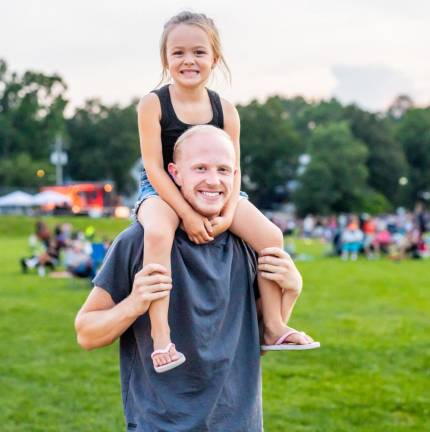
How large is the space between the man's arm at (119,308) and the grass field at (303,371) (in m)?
4.50

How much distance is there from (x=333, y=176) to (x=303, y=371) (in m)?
69.3

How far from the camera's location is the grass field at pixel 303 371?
23.2 ft

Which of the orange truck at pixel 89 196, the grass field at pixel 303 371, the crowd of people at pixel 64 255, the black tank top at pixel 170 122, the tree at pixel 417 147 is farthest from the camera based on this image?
the tree at pixel 417 147

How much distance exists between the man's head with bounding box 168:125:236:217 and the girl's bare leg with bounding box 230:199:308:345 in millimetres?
142

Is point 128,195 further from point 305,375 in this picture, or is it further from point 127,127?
point 305,375

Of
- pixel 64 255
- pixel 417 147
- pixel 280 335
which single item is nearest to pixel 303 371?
pixel 280 335

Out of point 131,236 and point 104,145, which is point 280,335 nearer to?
point 131,236

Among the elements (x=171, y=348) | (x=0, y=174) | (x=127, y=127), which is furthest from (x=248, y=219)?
(x=127, y=127)

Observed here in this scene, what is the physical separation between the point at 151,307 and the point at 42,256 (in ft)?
64.5

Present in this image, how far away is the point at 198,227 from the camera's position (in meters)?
2.60

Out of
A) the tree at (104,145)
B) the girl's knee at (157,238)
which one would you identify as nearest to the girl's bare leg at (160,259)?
the girl's knee at (157,238)

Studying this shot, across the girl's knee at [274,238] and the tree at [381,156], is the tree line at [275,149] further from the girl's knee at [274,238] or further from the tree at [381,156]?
the girl's knee at [274,238]

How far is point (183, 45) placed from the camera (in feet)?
9.01

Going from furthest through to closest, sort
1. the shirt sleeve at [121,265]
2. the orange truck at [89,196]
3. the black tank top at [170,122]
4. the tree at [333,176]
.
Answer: the tree at [333,176]
the orange truck at [89,196]
the black tank top at [170,122]
the shirt sleeve at [121,265]
